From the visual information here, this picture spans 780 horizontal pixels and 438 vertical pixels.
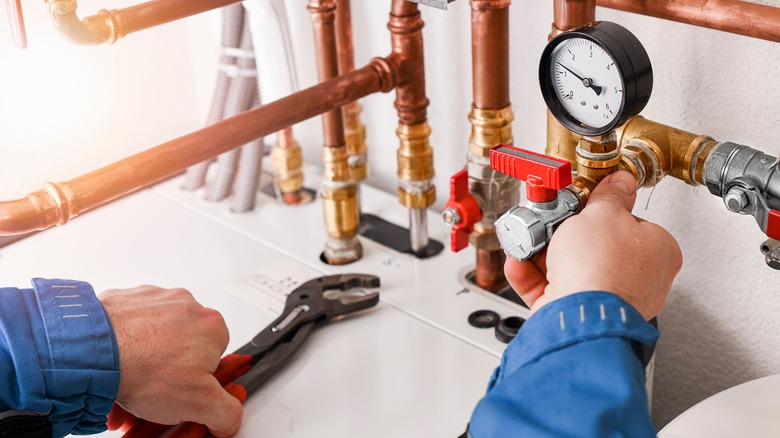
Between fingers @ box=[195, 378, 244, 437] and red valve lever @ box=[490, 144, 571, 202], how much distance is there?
310 mm

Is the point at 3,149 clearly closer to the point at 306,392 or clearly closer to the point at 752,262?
the point at 306,392

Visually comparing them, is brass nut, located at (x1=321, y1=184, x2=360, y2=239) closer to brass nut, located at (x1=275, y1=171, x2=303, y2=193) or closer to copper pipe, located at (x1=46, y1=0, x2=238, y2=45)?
brass nut, located at (x1=275, y1=171, x2=303, y2=193)

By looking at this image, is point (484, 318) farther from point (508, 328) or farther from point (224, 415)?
point (224, 415)

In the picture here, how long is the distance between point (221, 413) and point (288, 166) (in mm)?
429

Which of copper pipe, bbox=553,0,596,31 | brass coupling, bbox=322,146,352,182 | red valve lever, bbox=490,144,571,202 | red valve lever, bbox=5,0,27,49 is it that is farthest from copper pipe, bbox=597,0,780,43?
red valve lever, bbox=5,0,27,49

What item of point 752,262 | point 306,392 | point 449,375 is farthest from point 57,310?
point 752,262

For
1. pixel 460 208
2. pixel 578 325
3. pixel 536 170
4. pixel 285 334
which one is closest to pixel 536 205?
pixel 536 170

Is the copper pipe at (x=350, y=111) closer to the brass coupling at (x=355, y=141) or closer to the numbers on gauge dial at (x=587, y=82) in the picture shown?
the brass coupling at (x=355, y=141)

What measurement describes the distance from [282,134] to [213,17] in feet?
0.88

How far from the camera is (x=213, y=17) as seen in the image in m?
1.23

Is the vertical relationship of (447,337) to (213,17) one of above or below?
below

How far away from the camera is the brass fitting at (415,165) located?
0.93 m

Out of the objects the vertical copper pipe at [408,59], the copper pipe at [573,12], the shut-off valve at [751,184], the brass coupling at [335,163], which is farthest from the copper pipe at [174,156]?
the shut-off valve at [751,184]

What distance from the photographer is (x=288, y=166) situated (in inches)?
43.0
